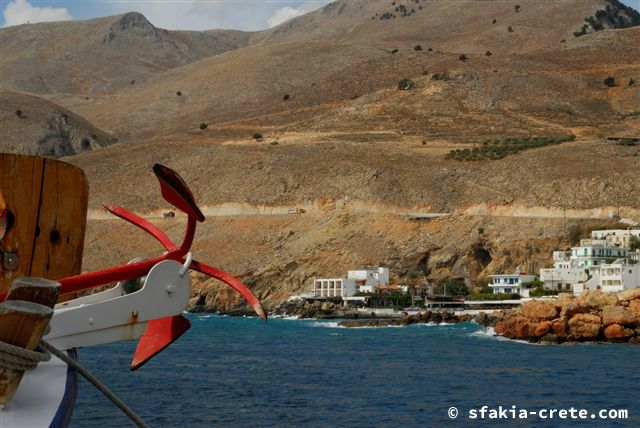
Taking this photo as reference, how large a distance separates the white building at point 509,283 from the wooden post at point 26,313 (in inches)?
2647

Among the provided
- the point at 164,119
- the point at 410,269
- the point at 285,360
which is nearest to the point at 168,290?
the point at 285,360

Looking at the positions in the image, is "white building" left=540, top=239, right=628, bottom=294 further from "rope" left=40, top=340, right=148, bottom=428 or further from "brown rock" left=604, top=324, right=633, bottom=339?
"rope" left=40, top=340, right=148, bottom=428

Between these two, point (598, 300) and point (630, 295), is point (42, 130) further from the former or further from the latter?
point (630, 295)

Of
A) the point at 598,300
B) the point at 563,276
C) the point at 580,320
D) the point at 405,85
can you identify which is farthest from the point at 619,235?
the point at 405,85

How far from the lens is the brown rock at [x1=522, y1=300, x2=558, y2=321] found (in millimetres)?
49031

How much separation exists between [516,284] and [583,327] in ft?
79.9

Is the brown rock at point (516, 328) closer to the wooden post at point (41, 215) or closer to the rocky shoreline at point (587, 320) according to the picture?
the rocky shoreline at point (587, 320)

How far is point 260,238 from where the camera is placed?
88188mm

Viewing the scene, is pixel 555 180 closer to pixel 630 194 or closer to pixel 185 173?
pixel 630 194

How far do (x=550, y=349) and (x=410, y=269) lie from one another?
120ft

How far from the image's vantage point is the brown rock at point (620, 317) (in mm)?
48281

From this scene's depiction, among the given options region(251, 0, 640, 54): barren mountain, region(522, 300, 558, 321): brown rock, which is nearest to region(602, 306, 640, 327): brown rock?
region(522, 300, 558, 321): brown rock

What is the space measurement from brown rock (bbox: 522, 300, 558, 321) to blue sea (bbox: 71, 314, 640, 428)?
1.81 metres

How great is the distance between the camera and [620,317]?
48375 millimetres
